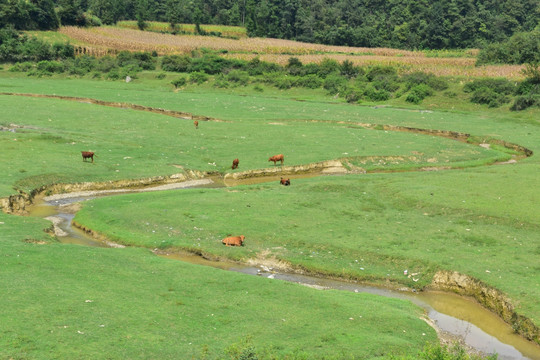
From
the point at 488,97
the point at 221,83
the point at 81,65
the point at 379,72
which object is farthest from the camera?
the point at 81,65

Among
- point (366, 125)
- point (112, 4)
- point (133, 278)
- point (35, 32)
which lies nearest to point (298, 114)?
point (366, 125)

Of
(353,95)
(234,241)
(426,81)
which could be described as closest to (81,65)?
(353,95)

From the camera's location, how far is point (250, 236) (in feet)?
84.7

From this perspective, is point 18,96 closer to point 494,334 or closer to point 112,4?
point 494,334

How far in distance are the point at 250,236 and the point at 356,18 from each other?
139 m

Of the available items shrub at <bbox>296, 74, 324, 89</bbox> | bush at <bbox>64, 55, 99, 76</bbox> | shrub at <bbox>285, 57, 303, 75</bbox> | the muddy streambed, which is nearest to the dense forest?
bush at <bbox>64, 55, 99, 76</bbox>

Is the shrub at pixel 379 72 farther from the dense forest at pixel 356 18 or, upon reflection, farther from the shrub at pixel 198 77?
the dense forest at pixel 356 18

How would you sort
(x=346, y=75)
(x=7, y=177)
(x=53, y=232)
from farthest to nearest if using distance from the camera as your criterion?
(x=346, y=75), (x=7, y=177), (x=53, y=232)

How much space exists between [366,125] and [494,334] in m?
38.7

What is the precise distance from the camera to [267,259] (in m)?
24.0

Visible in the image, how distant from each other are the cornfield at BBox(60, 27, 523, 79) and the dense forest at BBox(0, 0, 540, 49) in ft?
37.4

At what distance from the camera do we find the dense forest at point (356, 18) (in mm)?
138250

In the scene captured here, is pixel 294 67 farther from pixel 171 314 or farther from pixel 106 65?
pixel 171 314

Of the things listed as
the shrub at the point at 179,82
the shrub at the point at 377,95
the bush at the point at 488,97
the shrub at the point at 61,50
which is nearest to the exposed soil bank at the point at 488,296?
the bush at the point at 488,97
